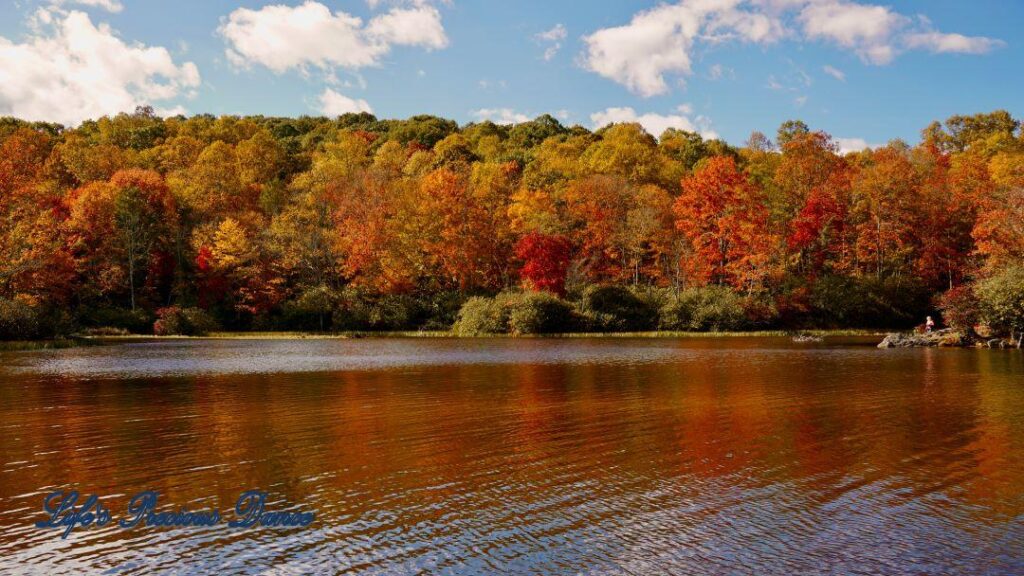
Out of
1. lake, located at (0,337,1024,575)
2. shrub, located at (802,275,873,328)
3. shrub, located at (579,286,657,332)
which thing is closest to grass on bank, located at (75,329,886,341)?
shrub, located at (579,286,657,332)

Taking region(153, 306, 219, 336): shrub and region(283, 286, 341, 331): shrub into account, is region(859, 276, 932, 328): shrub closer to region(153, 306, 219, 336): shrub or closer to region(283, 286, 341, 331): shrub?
region(283, 286, 341, 331): shrub

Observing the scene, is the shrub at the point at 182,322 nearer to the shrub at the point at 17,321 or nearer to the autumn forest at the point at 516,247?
the autumn forest at the point at 516,247

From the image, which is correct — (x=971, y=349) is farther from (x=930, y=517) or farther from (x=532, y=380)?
(x=930, y=517)

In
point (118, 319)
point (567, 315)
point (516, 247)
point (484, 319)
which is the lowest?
point (484, 319)

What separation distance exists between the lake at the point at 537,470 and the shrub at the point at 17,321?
59.1 ft

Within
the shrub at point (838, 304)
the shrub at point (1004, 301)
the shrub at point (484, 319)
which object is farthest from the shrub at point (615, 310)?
the shrub at point (1004, 301)

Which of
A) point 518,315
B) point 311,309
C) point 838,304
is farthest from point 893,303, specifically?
point 311,309

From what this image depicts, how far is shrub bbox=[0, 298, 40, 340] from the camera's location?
39.2 m

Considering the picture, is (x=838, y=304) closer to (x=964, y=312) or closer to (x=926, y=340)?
(x=926, y=340)

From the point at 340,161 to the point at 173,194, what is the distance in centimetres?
1951

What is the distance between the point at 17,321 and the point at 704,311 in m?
41.0

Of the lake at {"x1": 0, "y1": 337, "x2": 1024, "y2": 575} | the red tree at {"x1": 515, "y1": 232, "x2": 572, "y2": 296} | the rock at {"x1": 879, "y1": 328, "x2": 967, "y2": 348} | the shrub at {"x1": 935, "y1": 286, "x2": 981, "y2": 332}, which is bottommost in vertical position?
the lake at {"x1": 0, "y1": 337, "x2": 1024, "y2": 575}

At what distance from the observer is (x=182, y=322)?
54.1 m

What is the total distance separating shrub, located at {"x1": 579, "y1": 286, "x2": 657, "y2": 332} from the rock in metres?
17.8
